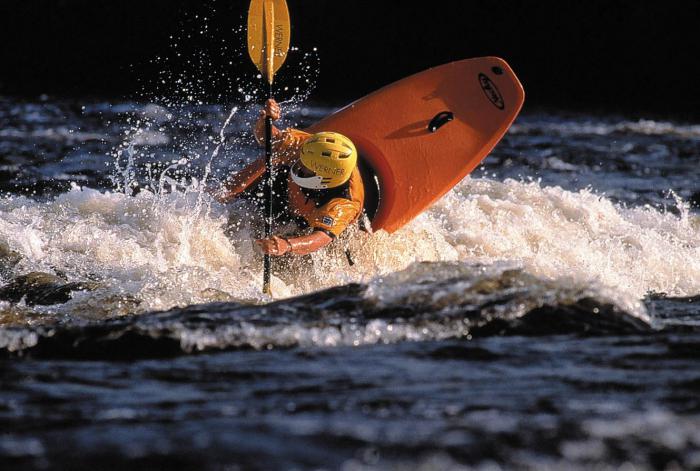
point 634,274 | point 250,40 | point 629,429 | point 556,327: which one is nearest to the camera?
point 629,429

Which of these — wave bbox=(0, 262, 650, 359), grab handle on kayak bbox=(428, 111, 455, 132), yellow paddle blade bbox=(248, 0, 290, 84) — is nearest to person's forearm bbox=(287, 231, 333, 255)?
wave bbox=(0, 262, 650, 359)

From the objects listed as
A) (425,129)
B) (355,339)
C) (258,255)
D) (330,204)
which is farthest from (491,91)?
(355,339)

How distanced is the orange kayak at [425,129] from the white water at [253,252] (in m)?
0.32

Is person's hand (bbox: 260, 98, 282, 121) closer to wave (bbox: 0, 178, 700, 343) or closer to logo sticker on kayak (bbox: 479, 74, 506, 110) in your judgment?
wave (bbox: 0, 178, 700, 343)

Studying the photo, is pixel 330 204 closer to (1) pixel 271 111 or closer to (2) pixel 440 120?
(1) pixel 271 111

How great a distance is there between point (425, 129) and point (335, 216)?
1.47 metres

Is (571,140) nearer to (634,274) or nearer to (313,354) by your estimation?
(634,274)

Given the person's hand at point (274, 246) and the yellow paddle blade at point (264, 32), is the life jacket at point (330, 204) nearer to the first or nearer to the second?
the person's hand at point (274, 246)

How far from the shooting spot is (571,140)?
50.1ft

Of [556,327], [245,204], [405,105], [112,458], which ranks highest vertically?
[405,105]

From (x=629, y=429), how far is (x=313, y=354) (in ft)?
5.00

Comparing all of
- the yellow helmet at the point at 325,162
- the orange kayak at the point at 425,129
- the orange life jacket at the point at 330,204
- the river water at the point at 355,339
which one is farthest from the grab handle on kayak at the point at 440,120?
the yellow helmet at the point at 325,162

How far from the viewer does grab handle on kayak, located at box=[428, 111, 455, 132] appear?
7414 millimetres

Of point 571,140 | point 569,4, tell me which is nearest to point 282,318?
point 571,140
